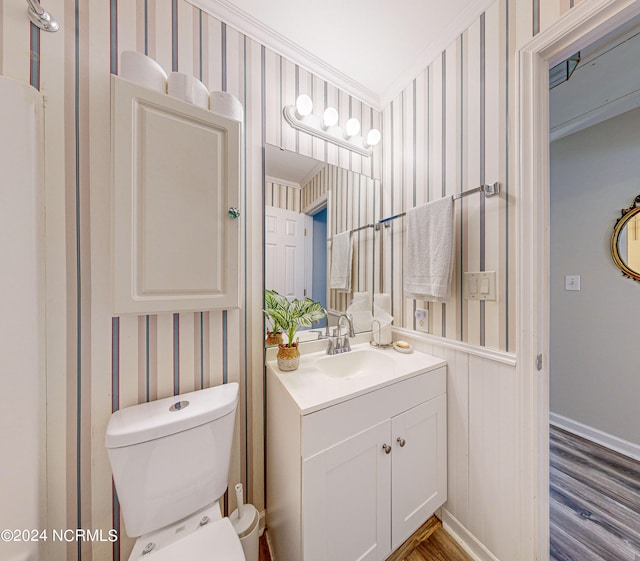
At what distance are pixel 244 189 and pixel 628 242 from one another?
253 cm

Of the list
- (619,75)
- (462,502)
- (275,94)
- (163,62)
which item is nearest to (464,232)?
(275,94)

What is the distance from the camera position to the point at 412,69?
1410mm

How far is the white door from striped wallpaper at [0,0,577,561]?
6 centimetres

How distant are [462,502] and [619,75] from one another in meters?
2.43

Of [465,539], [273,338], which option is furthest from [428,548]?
[273,338]

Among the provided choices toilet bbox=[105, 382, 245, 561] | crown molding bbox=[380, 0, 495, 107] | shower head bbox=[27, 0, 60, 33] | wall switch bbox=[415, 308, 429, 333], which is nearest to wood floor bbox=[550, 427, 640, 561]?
wall switch bbox=[415, 308, 429, 333]

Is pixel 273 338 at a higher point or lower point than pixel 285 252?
lower

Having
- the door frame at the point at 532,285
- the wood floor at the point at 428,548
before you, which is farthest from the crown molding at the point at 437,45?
the wood floor at the point at 428,548

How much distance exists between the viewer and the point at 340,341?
139 cm

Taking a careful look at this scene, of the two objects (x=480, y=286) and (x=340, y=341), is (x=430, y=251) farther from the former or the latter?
(x=340, y=341)

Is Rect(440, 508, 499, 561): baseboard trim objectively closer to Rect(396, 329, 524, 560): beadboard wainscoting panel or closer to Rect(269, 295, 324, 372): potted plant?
Rect(396, 329, 524, 560): beadboard wainscoting panel

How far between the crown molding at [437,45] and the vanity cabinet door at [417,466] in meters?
1.74

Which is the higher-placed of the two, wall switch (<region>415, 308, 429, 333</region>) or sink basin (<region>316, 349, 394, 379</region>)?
wall switch (<region>415, 308, 429, 333</region>)

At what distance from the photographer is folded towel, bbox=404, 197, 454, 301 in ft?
3.77
